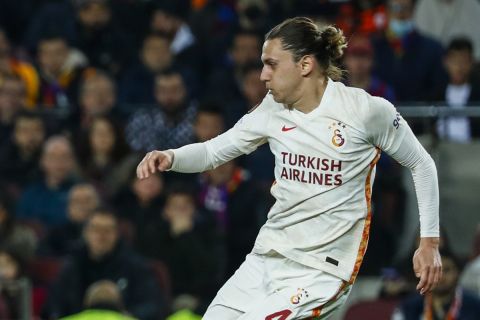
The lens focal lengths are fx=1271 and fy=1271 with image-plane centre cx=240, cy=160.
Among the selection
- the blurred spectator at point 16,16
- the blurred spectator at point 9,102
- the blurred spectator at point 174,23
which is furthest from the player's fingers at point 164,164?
the blurred spectator at point 16,16

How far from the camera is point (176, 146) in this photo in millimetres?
10094

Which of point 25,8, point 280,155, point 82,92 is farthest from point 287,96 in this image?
point 25,8

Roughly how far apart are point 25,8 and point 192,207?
4283 mm

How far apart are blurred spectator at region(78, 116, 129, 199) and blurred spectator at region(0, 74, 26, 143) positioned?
0.70m

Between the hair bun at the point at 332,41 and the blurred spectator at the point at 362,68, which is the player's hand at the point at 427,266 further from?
the blurred spectator at the point at 362,68

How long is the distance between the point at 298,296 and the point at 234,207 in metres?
4.41

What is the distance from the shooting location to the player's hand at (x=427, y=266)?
484cm

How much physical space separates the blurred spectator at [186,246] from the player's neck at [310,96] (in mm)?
3931

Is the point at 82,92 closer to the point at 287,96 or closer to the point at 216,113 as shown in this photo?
the point at 216,113

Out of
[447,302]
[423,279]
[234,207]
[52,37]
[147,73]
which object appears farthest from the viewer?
[52,37]

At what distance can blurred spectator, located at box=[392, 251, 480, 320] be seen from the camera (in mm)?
7832

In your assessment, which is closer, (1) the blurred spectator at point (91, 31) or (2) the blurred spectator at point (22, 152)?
(2) the blurred spectator at point (22, 152)

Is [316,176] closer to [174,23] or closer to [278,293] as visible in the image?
[278,293]

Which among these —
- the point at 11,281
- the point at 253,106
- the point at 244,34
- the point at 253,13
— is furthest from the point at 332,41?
the point at 253,13
